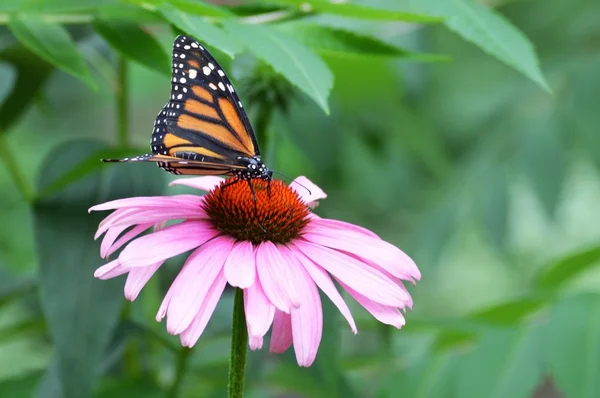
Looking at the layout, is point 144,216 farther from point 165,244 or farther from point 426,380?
point 426,380

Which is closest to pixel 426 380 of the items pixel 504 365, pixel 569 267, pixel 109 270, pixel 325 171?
pixel 504 365

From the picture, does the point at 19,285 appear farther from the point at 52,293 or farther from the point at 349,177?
the point at 349,177

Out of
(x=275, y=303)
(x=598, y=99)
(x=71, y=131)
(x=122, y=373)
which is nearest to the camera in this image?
(x=275, y=303)

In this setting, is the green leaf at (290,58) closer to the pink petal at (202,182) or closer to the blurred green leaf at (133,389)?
the pink petal at (202,182)

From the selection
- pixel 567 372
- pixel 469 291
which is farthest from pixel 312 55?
pixel 469 291

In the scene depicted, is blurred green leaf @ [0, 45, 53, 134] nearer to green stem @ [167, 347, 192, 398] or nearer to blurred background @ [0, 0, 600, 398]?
blurred background @ [0, 0, 600, 398]

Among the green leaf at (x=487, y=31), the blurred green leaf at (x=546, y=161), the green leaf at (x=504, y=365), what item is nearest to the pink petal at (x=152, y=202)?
the green leaf at (x=487, y=31)

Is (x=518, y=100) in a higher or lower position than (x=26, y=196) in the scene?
higher
